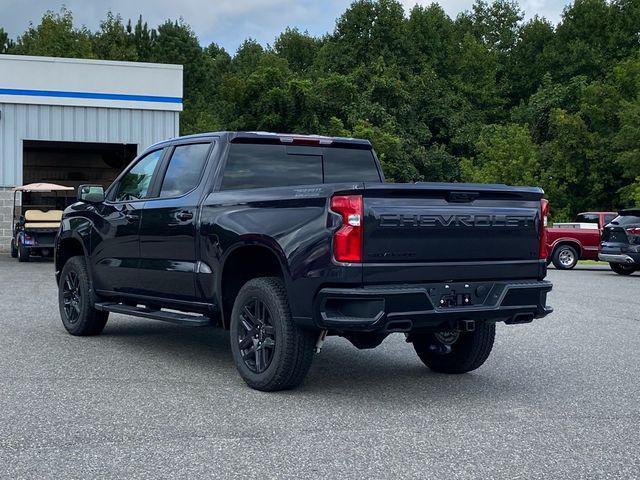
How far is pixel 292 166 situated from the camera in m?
7.84

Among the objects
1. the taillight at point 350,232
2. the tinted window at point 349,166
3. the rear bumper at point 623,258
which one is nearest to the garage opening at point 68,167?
the rear bumper at point 623,258

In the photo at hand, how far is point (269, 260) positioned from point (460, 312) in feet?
4.92

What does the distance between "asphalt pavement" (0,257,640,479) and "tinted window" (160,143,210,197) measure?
1.49 metres

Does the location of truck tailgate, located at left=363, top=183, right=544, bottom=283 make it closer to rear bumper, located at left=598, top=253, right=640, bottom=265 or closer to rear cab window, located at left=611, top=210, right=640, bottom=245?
rear bumper, located at left=598, top=253, right=640, bottom=265

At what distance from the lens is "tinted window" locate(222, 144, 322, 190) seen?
24.7 ft

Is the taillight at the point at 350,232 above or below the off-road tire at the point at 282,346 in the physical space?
above

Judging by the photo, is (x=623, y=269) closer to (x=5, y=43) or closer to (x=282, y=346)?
(x=282, y=346)

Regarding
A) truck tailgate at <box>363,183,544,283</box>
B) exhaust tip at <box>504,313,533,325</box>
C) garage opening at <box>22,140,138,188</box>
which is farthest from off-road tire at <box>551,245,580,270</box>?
exhaust tip at <box>504,313,533,325</box>

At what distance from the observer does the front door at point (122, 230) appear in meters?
8.28

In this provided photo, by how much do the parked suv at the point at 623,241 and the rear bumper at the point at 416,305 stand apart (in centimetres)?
1556

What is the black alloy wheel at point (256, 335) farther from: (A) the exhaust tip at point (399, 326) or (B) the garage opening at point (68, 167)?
(B) the garage opening at point (68, 167)

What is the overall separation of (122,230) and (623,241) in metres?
15.6

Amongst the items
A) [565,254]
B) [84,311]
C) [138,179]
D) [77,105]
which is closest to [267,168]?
[138,179]

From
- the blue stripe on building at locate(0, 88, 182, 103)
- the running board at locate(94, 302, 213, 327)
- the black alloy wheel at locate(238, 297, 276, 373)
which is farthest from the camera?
the blue stripe on building at locate(0, 88, 182, 103)
